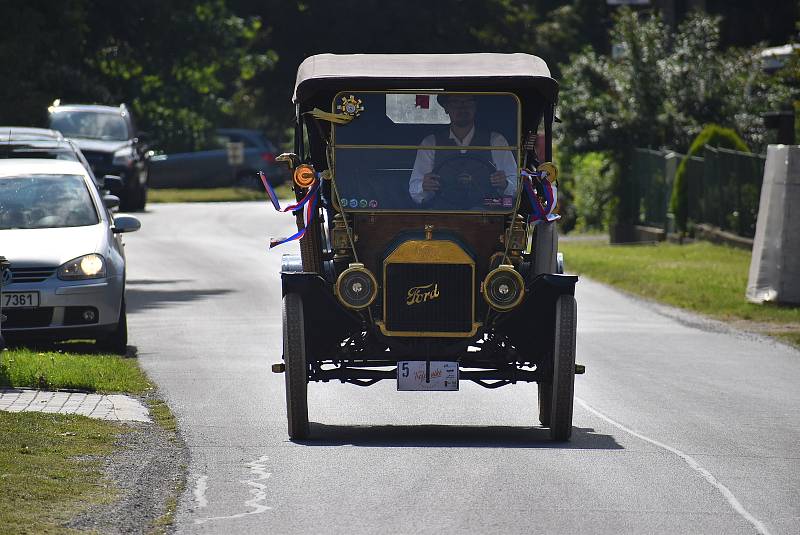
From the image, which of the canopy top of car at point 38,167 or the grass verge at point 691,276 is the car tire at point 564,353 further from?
the grass verge at point 691,276

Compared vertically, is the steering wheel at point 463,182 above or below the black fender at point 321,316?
above

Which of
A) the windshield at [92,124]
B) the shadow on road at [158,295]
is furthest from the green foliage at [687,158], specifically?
the shadow on road at [158,295]

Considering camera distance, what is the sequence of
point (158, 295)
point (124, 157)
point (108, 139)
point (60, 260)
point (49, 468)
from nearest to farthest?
point (49, 468)
point (60, 260)
point (158, 295)
point (124, 157)
point (108, 139)

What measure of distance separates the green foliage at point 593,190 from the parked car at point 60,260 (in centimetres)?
2318

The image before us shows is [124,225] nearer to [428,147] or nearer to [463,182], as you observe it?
[428,147]

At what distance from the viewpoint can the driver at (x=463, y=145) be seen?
11.7 metres

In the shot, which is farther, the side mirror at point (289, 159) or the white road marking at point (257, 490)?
the side mirror at point (289, 159)

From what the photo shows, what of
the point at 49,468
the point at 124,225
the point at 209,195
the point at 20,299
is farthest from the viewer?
the point at 209,195

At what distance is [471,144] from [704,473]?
9.50 ft

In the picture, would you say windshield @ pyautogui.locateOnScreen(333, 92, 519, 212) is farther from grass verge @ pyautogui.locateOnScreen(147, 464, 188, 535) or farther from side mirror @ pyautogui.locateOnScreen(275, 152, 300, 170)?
grass verge @ pyautogui.locateOnScreen(147, 464, 188, 535)

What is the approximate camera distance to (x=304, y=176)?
11453 millimetres

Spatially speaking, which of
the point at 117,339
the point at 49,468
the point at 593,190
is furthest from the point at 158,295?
the point at 593,190

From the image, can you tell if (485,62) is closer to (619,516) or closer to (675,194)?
(619,516)

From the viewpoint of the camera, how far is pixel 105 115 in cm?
3691
